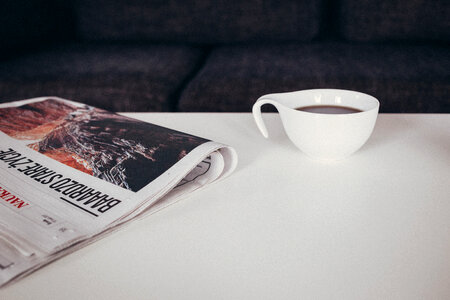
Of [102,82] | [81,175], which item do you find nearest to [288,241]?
[81,175]

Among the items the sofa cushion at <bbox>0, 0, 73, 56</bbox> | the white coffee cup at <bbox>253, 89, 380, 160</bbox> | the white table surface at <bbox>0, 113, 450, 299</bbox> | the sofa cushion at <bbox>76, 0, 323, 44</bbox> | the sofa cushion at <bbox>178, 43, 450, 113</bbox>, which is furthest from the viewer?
the sofa cushion at <bbox>76, 0, 323, 44</bbox>

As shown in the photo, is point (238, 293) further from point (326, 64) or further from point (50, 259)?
point (326, 64)

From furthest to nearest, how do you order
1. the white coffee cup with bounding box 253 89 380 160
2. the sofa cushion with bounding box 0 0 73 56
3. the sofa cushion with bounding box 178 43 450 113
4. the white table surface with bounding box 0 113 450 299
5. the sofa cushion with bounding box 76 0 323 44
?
the sofa cushion with bounding box 76 0 323 44 < the sofa cushion with bounding box 0 0 73 56 < the sofa cushion with bounding box 178 43 450 113 < the white coffee cup with bounding box 253 89 380 160 < the white table surface with bounding box 0 113 450 299

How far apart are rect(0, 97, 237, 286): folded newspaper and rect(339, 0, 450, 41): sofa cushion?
1207mm

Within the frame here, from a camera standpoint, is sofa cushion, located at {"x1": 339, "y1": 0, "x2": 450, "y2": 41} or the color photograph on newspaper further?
sofa cushion, located at {"x1": 339, "y1": 0, "x2": 450, "y2": 41}

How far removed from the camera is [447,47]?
4.64 ft

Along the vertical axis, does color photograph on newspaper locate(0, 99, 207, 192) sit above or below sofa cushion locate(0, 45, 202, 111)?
below

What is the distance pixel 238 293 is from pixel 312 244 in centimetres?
10

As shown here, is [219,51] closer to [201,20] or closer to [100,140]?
[201,20]

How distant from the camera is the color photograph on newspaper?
486 mm

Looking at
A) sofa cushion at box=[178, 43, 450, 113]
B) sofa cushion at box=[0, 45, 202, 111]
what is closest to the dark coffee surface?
sofa cushion at box=[178, 43, 450, 113]

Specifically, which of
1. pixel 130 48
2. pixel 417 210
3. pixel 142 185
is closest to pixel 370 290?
pixel 417 210

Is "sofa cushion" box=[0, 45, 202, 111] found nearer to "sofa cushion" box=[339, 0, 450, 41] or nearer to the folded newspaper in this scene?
the folded newspaper

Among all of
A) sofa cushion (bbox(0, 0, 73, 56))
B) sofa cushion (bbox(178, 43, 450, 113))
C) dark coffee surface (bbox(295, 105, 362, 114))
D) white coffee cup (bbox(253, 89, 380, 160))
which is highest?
sofa cushion (bbox(178, 43, 450, 113))
